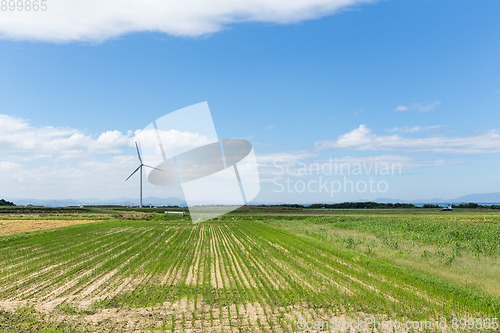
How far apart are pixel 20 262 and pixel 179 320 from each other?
14286 mm

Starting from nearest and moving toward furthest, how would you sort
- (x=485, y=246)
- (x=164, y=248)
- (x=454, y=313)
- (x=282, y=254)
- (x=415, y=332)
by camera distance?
(x=415, y=332) → (x=454, y=313) → (x=282, y=254) → (x=485, y=246) → (x=164, y=248)

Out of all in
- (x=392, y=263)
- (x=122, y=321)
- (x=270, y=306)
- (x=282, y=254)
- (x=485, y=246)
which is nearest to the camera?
(x=122, y=321)

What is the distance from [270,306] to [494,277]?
10.4m

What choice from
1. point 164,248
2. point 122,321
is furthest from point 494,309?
point 164,248

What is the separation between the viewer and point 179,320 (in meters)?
9.75

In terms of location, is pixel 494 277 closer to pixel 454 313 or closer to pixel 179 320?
pixel 454 313

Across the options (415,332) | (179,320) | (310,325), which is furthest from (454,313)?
(179,320)

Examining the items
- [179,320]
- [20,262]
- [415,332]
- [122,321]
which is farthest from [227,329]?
[20,262]

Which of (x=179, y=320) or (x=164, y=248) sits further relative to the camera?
(x=164, y=248)

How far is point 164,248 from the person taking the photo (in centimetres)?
2497

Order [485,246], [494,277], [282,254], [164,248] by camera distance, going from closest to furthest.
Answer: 1. [494,277]
2. [282,254]
3. [485,246]
4. [164,248]

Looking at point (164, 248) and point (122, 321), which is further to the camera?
point (164, 248)

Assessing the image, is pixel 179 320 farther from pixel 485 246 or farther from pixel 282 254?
pixel 485 246

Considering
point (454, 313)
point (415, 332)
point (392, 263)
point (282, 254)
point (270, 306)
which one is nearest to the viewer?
point (415, 332)
